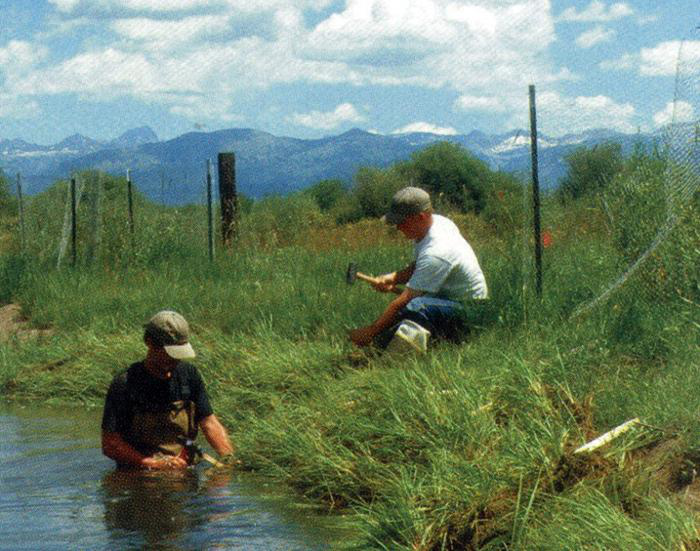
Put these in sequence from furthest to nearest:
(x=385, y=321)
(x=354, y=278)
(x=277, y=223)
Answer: (x=277, y=223) < (x=354, y=278) < (x=385, y=321)

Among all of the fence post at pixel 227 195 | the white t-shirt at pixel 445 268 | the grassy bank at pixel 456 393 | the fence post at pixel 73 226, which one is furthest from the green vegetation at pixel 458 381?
the fence post at pixel 73 226

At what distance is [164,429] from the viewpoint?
772cm

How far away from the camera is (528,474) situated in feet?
19.1

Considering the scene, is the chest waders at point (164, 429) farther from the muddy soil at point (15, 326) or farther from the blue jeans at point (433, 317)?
the muddy soil at point (15, 326)

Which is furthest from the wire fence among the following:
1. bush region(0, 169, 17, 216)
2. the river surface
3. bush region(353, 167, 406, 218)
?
bush region(0, 169, 17, 216)

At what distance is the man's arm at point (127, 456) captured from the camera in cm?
749

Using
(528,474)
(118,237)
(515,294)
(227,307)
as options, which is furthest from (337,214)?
(528,474)

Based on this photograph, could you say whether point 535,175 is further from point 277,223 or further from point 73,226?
point 277,223

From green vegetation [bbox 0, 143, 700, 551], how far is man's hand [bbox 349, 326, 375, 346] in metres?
0.17

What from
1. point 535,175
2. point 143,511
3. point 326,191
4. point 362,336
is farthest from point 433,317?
point 326,191

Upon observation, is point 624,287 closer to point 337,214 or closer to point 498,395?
point 498,395

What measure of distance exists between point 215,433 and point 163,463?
380 millimetres

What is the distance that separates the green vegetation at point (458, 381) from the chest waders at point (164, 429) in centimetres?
48

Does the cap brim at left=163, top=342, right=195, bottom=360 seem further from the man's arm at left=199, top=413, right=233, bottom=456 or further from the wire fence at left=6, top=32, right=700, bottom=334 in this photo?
the wire fence at left=6, top=32, right=700, bottom=334
